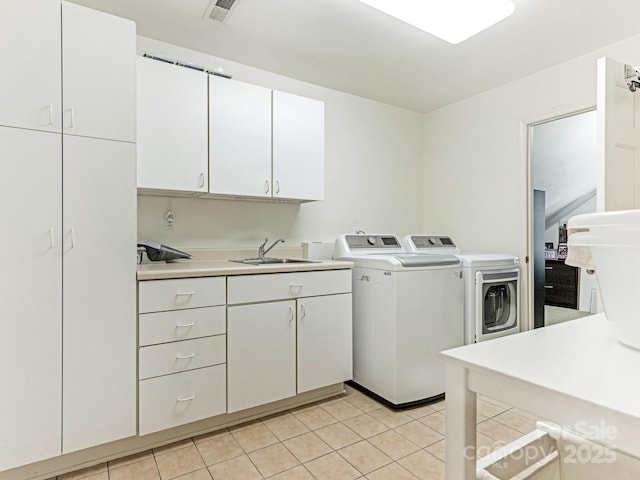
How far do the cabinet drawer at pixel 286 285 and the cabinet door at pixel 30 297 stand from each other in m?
0.83

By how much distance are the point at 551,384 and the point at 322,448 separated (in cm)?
159

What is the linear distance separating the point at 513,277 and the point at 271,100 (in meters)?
2.29

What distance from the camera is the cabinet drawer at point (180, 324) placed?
5.97ft

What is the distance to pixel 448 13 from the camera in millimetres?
1996

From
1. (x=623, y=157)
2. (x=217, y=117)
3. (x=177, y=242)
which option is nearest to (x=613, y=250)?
(x=623, y=157)

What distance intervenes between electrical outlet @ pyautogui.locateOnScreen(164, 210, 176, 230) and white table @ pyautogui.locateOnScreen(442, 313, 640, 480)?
2.21 meters

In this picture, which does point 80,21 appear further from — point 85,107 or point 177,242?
point 177,242

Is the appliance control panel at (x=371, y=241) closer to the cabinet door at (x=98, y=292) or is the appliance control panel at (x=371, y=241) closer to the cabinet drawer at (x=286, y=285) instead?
the cabinet drawer at (x=286, y=285)

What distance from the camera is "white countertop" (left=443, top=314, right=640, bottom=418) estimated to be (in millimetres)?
559

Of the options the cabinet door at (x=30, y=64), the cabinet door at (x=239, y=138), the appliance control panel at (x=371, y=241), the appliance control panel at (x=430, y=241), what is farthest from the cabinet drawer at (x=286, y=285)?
the cabinet door at (x=30, y=64)

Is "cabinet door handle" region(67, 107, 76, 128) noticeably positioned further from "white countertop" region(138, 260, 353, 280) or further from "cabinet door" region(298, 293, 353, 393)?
"cabinet door" region(298, 293, 353, 393)

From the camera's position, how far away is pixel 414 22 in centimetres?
206

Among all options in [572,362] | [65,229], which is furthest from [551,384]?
[65,229]

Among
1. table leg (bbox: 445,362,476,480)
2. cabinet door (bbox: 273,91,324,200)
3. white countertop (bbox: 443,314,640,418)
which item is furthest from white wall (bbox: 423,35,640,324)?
table leg (bbox: 445,362,476,480)
